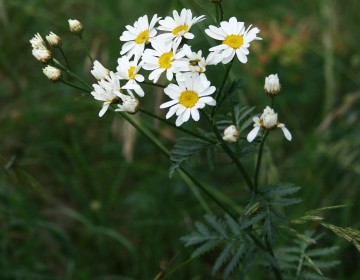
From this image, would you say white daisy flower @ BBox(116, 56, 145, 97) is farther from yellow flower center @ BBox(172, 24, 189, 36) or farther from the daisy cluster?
yellow flower center @ BBox(172, 24, 189, 36)

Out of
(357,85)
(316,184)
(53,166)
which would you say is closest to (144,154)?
(53,166)

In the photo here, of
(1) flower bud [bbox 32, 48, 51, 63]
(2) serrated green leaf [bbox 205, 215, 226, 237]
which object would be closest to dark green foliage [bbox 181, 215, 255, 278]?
(2) serrated green leaf [bbox 205, 215, 226, 237]

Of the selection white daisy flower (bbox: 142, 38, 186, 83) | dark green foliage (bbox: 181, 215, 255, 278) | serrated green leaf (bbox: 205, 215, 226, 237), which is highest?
white daisy flower (bbox: 142, 38, 186, 83)

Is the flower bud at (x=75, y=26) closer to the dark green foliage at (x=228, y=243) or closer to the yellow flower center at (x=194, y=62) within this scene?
the yellow flower center at (x=194, y=62)

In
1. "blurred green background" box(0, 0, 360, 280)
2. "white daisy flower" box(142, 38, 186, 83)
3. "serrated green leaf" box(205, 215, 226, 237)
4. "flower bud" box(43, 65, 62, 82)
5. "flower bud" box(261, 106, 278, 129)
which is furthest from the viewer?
"blurred green background" box(0, 0, 360, 280)

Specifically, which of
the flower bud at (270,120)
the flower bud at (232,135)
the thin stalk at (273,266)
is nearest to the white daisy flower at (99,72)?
the flower bud at (232,135)

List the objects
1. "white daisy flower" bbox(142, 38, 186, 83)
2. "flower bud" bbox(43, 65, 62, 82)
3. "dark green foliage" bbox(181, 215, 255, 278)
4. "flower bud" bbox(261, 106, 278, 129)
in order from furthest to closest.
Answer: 1. "dark green foliage" bbox(181, 215, 255, 278)
2. "flower bud" bbox(43, 65, 62, 82)
3. "white daisy flower" bbox(142, 38, 186, 83)
4. "flower bud" bbox(261, 106, 278, 129)
